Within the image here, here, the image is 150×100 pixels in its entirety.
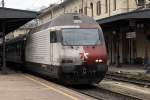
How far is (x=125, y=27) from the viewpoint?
40938 mm

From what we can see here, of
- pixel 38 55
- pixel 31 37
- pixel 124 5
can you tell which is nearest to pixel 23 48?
pixel 31 37

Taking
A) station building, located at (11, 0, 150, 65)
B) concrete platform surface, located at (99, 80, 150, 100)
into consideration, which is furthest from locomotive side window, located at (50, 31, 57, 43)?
station building, located at (11, 0, 150, 65)

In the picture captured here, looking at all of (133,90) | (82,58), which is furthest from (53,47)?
(133,90)

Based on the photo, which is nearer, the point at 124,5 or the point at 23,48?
the point at 23,48

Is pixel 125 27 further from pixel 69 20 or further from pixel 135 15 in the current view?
pixel 69 20

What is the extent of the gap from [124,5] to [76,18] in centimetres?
2499

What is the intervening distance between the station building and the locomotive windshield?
39.0ft

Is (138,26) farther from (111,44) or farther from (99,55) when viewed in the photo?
(99,55)

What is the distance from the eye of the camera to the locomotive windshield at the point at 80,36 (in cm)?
2078

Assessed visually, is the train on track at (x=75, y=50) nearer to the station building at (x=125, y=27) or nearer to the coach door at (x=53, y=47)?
the coach door at (x=53, y=47)

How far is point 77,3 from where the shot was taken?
6178 centimetres

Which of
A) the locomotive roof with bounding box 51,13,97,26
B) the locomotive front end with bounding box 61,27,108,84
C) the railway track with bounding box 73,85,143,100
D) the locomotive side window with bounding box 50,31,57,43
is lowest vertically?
the railway track with bounding box 73,85,143,100

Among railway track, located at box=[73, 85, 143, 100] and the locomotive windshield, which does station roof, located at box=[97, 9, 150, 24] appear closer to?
railway track, located at box=[73, 85, 143, 100]

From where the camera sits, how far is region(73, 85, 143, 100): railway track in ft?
57.2
